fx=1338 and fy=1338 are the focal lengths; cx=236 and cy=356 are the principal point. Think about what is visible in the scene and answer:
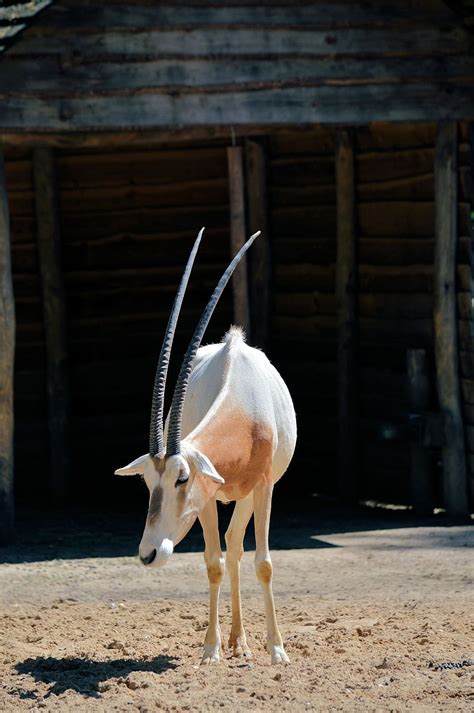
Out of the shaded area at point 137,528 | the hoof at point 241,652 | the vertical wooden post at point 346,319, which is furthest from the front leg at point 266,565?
the vertical wooden post at point 346,319

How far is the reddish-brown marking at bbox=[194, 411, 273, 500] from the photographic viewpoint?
20.0 ft

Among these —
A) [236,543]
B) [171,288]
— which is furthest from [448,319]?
[236,543]

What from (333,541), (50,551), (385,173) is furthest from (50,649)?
(385,173)

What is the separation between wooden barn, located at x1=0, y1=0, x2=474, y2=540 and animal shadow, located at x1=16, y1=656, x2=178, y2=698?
11.1 ft

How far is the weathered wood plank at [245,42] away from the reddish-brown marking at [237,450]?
444cm

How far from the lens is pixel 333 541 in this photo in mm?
10250

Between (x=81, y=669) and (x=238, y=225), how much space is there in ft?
18.3

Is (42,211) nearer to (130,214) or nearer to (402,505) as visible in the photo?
(130,214)

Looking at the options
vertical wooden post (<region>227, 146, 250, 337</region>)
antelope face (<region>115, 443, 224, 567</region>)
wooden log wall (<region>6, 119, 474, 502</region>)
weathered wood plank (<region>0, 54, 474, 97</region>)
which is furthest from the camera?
wooden log wall (<region>6, 119, 474, 502</region>)

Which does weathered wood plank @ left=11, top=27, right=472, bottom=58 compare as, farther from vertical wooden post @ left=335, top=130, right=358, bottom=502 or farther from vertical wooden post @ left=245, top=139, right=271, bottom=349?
vertical wooden post @ left=245, top=139, right=271, bottom=349

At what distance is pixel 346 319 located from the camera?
40.5 ft

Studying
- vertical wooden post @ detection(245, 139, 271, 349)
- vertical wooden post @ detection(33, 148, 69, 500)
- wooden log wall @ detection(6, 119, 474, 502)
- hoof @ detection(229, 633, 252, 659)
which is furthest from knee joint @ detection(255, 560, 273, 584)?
vertical wooden post @ detection(33, 148, 69, 500)

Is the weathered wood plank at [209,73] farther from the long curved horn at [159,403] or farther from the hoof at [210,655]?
the hoof at [210,655]

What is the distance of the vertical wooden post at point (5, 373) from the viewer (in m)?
9.88
